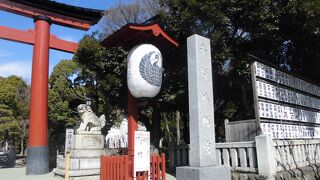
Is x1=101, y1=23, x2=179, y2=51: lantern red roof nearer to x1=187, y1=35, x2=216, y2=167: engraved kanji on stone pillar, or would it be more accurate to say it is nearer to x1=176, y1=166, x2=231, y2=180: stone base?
x1=187, y1=35, x2=216, y2=167: engraved kanji on stone pillar

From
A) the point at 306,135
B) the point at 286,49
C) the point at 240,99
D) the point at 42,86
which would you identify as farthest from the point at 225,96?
the point at 42,86

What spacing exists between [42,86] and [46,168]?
359 cm

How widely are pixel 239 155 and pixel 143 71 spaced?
345 centimetres

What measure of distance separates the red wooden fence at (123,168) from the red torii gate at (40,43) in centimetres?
651

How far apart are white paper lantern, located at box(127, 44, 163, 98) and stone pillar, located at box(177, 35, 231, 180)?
2.18 m

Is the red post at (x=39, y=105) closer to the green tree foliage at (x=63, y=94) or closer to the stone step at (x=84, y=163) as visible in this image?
the stone step at (x=84, y=163)

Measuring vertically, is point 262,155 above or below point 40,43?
below

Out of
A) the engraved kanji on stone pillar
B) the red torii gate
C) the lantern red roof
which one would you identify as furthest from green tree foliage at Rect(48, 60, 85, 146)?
the engraved kanji on stone pillar

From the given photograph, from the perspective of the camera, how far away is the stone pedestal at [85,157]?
10.3 metres

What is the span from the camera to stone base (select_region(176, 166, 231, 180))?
214 inches

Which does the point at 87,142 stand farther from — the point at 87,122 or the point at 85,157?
the point at 87,122

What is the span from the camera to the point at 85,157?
10.7 metres

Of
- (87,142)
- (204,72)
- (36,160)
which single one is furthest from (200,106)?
(36,160)

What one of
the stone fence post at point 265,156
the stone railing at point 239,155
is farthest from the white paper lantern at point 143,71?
the stone fence post at point 265,156
